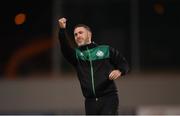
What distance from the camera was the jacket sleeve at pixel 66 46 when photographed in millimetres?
7105

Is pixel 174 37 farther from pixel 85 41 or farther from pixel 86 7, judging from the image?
pixel 85 41

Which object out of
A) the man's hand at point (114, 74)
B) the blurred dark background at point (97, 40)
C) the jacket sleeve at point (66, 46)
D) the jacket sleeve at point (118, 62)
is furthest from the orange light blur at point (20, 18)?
the man's hand at point (114, 74)

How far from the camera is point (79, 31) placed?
23.1ft

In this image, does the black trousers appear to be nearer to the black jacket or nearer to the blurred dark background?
the black jacket

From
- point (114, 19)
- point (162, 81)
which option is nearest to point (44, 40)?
point (114, 19)

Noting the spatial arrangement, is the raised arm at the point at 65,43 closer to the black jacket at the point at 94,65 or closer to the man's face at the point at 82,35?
the black jacket at the point at 94,65

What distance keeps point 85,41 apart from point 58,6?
7562 millimetres

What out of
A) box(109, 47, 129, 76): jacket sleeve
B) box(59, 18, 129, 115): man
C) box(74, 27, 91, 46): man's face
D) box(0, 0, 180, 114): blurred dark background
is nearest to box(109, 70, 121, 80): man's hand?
box(59, 18, 129, 115): man

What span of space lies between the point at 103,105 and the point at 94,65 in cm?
41

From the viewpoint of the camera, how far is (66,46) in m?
7.14

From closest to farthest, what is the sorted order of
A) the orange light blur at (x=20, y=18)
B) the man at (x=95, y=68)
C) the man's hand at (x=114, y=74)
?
the man's hand at (x=114, y=74)
the man at (x=95, y=68)
the orange light blur at (x=20, y=18)

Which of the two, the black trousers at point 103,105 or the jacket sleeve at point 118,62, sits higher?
the jacket sleeve at point 118,62

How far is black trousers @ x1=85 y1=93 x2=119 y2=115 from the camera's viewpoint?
23.2 ft

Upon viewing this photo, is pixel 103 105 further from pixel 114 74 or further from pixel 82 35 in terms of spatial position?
pixel 82 35
